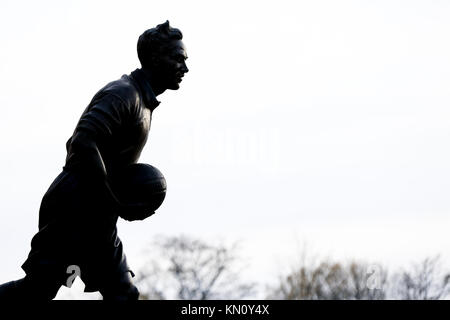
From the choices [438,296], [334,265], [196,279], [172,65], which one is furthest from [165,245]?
[172,65]

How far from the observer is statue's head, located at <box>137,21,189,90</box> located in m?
10.6

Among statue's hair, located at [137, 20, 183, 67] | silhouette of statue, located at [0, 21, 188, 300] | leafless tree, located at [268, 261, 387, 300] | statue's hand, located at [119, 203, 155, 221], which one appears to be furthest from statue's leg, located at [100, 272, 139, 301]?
leafless tree, located at [268, 261, 387, 300]

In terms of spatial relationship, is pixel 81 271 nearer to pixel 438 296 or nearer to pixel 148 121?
pixel 148 121

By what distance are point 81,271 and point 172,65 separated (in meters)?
1.94

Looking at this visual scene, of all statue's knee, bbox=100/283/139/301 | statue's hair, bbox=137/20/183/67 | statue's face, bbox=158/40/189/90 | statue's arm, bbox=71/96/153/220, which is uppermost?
statue's hair, bbox=137/20/183/67

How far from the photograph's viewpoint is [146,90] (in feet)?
34.3

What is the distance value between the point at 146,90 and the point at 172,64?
341 millimetres

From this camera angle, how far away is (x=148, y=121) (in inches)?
408

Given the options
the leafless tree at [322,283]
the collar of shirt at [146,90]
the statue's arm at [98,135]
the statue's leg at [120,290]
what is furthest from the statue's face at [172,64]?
the leafless tree at [322,283]

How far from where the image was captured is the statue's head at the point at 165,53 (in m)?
10.6

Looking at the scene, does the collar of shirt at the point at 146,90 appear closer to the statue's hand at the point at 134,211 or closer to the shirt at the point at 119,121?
the shirt at the point at 119,121

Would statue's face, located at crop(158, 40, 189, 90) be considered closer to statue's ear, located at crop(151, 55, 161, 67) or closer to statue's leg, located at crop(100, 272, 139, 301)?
statue's ear, located at crop(151, 55, 161, 67)

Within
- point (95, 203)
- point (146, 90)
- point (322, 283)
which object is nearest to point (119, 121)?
point (146, 90)

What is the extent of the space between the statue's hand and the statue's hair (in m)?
1.33
